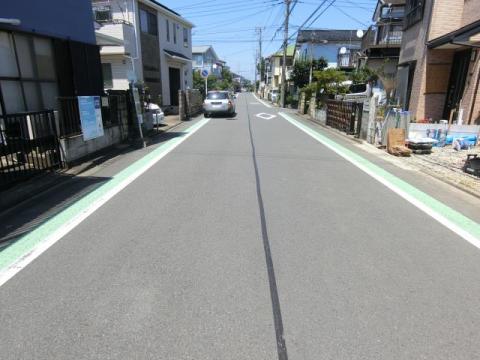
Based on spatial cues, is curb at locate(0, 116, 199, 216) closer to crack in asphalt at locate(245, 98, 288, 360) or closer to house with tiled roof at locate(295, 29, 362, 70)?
crack in asphalt at locate(245, 98, 288, 360)

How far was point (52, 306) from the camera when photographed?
282cm

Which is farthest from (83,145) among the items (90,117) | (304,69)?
(304,69)

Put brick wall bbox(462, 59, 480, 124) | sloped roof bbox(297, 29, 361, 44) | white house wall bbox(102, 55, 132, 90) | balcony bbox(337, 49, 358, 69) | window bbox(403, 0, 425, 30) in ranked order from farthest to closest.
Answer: sloped roof bbox(297, 29, 361, 44), balcony bbox(337, 49, 358, 69), white house wall bbox(102, 55, 132, 90), window bbox(403, 0, 425, 30), brick wall bbox(462, 59, 480, 124)

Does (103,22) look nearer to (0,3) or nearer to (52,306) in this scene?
(0,3)

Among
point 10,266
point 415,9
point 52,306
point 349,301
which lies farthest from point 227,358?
point 415,9

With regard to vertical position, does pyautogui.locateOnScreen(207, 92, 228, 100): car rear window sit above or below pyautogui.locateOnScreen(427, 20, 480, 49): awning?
below

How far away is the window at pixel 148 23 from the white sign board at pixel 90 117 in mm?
13581

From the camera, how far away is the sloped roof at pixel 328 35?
4291cm

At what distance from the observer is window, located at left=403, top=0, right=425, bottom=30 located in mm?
13291

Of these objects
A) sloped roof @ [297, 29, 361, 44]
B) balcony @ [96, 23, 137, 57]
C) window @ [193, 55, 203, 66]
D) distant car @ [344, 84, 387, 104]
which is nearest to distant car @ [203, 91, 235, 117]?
balcony @ [96, 23, 137, 57]

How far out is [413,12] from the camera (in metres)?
14.2

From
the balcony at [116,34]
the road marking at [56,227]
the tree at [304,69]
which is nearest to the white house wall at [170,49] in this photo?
the balcony at [116,34]

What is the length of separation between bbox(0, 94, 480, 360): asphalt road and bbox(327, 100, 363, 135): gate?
8.13 meters

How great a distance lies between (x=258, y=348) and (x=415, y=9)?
15.8 metres
